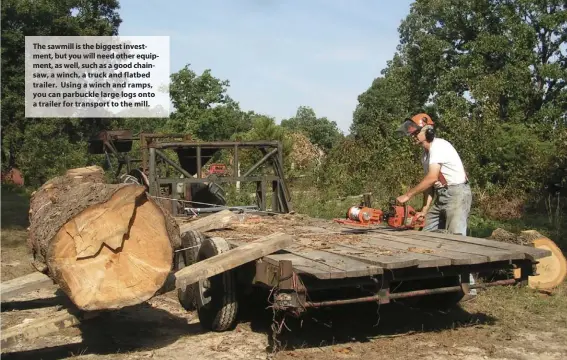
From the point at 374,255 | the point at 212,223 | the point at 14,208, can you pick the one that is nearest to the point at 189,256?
the point at 212,223

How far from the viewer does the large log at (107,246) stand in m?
4.42

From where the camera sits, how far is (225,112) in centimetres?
4312

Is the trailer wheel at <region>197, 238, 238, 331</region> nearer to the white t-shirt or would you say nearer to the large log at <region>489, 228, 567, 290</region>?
the white t-shirt

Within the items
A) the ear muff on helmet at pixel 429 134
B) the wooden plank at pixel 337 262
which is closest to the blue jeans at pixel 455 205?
the ear muff on helmet at pixel 429 134

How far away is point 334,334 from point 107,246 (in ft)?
7.13

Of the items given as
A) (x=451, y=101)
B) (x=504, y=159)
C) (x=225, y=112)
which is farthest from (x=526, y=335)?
(x=225, y=112)

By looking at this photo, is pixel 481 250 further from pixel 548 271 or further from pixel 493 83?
pixel 493 83

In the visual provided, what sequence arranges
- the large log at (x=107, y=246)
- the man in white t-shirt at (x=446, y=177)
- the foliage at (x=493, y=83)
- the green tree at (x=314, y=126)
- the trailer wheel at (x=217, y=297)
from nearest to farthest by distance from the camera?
1. the large log at (x=107, y=246)
2. the trailer wheel at (x=217, y=297)
3. the man in white t-shirt at (x=446, y=177)
4. the foliage at (x=493, y=83)
5. the green tree at (x=314, y=126)

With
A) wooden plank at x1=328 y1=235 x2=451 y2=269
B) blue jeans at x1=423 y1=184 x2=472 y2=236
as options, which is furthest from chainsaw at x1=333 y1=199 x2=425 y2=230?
wooden plank at x1=328 y1=235 x2=451 y2=269

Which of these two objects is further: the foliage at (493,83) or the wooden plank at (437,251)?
the foliage at (493,83)

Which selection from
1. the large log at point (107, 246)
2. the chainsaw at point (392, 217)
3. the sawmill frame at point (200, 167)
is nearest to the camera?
the large log at point (107, 246)

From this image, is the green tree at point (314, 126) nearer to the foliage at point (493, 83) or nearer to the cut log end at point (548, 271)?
the foliage at point (493, 83)

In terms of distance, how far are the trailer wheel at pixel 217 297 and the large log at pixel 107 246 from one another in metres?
0.64

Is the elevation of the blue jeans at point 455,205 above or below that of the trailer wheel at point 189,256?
above
